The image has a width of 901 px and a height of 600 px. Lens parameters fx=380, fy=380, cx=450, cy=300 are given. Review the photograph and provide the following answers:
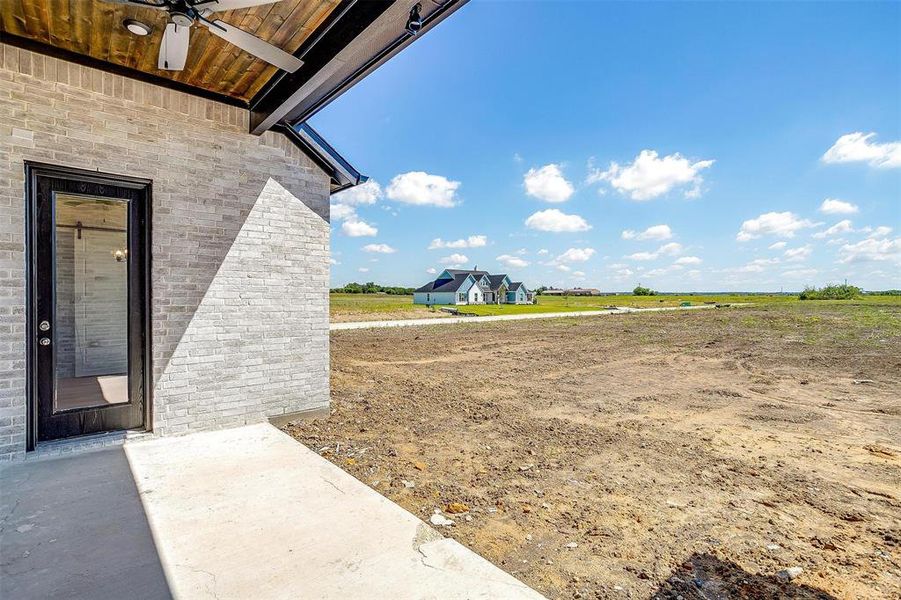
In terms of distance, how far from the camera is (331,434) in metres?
4.30

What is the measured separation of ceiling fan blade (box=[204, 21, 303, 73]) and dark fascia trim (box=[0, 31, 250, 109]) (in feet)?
4.92

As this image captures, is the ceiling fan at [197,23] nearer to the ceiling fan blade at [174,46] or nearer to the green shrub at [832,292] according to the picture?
the ceiling fan blade at [174,46]

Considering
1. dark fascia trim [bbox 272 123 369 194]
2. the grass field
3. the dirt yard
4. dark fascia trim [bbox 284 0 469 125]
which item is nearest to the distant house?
the grass field

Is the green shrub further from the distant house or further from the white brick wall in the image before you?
the white brick wall

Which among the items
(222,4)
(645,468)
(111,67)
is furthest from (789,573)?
(111,67)

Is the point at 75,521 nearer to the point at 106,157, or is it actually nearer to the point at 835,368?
the point at 106,157

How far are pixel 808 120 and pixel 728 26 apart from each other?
540 centimetres

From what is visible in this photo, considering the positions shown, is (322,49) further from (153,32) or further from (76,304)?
(76,304)

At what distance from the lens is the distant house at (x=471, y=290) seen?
42406 millimetres

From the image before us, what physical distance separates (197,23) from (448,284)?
134ft

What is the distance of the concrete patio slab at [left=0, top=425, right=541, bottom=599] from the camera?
1875mm

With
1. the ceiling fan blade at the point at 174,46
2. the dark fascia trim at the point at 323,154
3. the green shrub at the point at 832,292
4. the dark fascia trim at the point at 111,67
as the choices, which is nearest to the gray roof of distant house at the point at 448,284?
the dark fascia trim at the point at 323,154

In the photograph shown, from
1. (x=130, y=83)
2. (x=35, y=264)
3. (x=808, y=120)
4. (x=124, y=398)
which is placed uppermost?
(x=808, y=120)

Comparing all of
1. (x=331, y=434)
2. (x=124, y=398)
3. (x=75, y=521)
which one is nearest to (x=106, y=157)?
(x=124, y=398)
